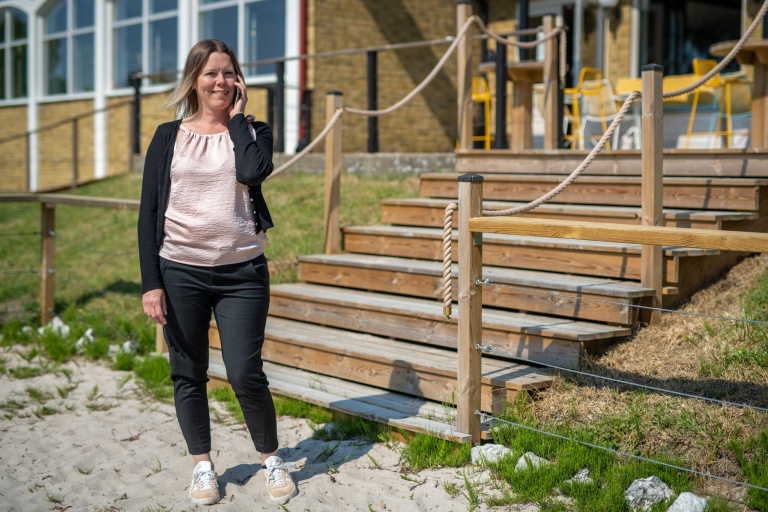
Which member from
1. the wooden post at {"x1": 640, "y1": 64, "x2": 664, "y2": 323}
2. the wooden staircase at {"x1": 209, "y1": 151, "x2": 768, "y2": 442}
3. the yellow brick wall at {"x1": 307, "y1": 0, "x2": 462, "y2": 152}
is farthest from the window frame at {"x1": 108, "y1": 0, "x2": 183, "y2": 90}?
the wooden post at {"x1": 640, "y1": 64, "x2": 664, "y2": 323}

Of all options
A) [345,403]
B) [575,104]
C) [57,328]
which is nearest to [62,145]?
[57,328]

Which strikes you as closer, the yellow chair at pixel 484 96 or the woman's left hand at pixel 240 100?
the woman's left hand at pixel 240 100

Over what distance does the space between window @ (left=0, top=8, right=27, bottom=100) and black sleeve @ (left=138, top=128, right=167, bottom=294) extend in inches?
605

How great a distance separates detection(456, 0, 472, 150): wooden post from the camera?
6324 mm

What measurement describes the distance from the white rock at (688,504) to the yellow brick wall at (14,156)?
1591cm

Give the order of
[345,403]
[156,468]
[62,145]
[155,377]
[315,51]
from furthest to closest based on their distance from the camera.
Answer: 1. [62,145]
2. [315,51]
3. [155,377]
4. [345,403]
5. [156,468]

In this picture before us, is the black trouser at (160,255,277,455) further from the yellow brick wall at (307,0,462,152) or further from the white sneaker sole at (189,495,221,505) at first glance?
the yellow brick wall at (307,0,462,152)

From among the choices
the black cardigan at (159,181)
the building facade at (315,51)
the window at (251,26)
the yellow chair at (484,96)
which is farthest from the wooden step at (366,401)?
the window at (251,26)

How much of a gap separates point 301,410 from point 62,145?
42.3ft

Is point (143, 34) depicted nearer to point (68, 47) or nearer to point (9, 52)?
point (68, 47)

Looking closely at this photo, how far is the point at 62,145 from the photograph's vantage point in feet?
50.7

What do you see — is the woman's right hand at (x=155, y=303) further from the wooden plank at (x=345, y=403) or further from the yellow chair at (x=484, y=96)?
the yellow chair at (x=484, y=96)

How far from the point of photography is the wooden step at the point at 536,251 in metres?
4.48

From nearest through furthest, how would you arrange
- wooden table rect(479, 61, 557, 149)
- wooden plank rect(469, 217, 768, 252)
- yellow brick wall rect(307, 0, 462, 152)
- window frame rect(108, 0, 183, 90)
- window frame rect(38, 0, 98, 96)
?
wooden plank rect(469, 217, 768, 252), wooden table rect(479, 61, 557, 149), yellow brick wall rect(307, 0, 462, 152), window frame rect(108, 0, 183, 90), window frame rect(38, 0, 98, 96)
